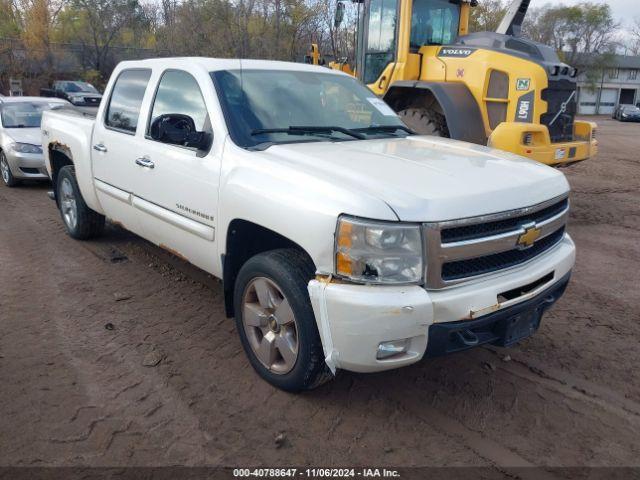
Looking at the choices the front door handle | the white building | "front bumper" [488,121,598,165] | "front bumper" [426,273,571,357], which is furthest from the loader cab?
the white building

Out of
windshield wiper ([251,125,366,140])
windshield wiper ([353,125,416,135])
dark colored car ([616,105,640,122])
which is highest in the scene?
windshield wiper ([251,125,366,140])

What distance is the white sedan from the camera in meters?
9.31

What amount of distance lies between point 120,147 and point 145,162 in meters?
0.55

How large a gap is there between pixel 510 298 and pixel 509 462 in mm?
825

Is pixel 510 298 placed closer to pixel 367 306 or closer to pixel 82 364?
pixel 367 306

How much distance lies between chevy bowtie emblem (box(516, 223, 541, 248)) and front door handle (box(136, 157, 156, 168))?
2.64 m

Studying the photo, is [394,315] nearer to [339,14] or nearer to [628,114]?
[339,14]

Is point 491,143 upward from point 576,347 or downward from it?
upward

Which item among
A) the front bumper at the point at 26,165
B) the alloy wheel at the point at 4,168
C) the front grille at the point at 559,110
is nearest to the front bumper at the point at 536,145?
the front grille at the point at 559,110

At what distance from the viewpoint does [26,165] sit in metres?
9.27

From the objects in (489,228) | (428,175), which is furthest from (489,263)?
(428,175)

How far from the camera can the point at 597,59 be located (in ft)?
197

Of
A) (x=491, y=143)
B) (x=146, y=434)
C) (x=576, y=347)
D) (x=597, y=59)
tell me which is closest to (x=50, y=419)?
(x=146, y=434)

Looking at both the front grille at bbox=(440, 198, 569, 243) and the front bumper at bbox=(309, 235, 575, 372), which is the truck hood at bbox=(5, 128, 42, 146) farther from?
the front grille at bbox=(440, 198, 569, 243)
